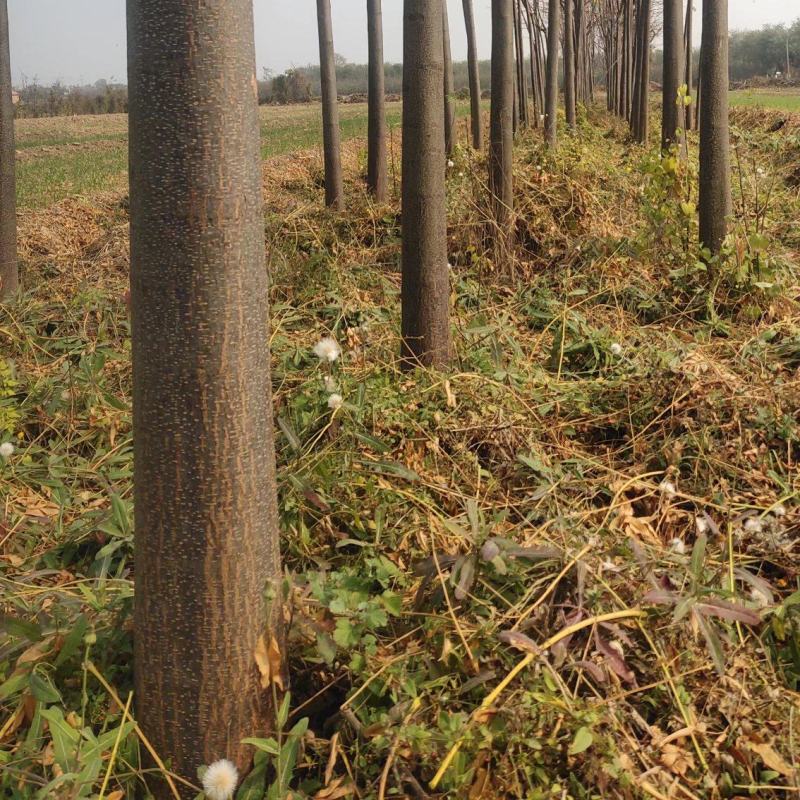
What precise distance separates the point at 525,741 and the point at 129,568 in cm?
166

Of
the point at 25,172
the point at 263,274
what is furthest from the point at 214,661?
the point at 25,172

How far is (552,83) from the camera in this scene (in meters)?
10.6

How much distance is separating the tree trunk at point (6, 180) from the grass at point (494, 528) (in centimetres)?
44

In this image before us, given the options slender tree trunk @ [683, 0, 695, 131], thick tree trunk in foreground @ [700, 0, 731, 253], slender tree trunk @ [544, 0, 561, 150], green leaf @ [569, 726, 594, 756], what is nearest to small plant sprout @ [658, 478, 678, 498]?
green leaf @ [569, 726, 594, 756]

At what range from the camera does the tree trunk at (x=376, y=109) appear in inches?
340

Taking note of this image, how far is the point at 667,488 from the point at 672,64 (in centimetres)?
577

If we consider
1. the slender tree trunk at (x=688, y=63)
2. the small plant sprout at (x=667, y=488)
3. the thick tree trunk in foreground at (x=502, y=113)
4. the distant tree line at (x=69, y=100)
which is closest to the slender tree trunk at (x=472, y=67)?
the slender tree trunk at (x=688, y=63)

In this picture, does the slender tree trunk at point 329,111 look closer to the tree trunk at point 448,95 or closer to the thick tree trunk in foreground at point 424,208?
the tree trunk at point 448,95

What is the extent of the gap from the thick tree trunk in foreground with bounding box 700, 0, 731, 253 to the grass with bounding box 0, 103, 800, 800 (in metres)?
0.19

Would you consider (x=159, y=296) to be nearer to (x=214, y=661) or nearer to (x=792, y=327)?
(x=214, y=661)

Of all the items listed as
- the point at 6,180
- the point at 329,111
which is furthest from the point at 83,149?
the point at 6,180

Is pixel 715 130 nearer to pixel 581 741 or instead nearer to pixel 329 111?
pixel 329 111

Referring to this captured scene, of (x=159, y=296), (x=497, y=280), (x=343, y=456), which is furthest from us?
(x=497, y=280)

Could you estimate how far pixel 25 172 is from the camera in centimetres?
1731
